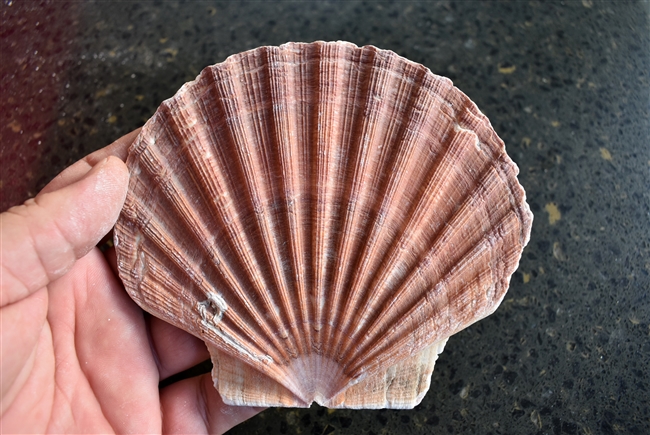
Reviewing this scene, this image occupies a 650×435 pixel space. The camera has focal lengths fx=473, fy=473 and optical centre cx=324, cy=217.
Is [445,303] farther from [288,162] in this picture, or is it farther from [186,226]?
[186,226]

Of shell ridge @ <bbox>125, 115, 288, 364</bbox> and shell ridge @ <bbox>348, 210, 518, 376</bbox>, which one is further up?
shell ridge @ <bbox>125, 115, 288, 364</bbox>

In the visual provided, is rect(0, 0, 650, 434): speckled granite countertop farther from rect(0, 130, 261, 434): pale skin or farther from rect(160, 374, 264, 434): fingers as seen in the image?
rect(0, 130, 261, 434): pale skin

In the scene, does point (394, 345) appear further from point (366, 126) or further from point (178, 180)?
point (178, 180)

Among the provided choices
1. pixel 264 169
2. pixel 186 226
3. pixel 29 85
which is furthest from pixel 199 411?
pixel 29 85

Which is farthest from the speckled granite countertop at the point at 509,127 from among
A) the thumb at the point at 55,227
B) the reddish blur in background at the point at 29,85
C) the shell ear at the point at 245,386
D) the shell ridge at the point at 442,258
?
the thumb at the point at 55,227

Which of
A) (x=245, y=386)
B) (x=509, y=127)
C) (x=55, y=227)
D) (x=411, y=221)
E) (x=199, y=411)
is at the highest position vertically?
(x=55, y=227)

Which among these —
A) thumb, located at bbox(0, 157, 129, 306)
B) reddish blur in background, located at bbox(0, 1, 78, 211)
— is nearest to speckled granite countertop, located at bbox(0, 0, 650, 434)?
reddish blur in background, located at bbox(0, 1, 78, 211)

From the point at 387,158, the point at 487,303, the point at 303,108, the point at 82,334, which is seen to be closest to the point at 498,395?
the point at 487,303
